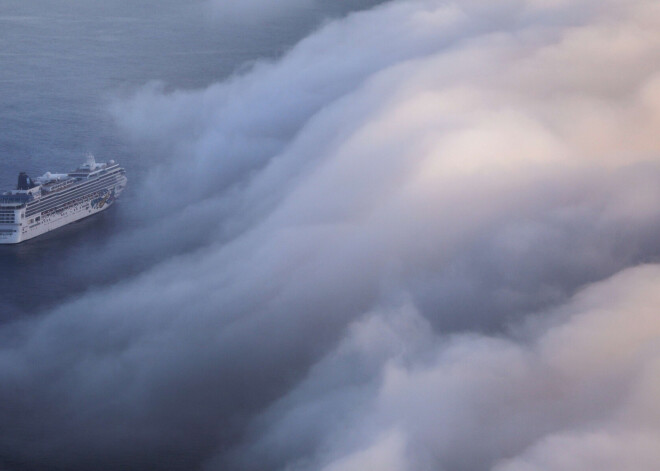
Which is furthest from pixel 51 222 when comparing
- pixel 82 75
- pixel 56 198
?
pixel 82 75

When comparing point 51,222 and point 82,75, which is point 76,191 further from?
point 82,75

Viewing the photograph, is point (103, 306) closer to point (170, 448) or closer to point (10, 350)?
point (10, 350)

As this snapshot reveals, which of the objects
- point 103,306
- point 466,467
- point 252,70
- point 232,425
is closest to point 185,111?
point 252,70

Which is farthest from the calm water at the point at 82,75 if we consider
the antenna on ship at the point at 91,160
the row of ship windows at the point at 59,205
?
the antenna on ship at the point at 91,160

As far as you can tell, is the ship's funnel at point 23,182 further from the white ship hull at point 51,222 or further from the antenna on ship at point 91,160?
the antenna on ship at point 91,160

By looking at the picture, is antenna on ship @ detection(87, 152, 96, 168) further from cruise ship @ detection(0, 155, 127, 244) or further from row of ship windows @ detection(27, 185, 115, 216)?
row of ship windows @ detection(27, 185, 115, 216)

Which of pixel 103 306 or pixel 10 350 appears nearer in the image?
pixel 10 350

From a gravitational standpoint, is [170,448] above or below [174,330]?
below
